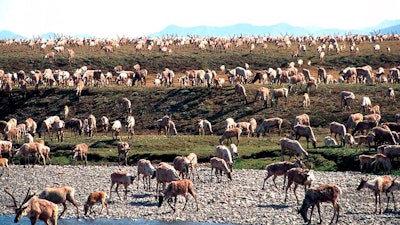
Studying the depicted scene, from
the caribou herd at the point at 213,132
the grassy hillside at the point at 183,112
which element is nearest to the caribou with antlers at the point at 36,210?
the caribou herd at the point at 213,132

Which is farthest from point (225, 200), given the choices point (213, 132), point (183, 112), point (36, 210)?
point (183, 112)

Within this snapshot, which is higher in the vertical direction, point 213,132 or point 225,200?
point 225,200

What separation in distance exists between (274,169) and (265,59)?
182ft

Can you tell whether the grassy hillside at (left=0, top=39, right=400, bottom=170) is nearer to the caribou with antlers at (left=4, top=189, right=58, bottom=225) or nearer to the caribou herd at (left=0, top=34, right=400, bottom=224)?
the caribou herd at (left=0, top=34, right=400, bottom=224)

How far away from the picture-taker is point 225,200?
3162cm

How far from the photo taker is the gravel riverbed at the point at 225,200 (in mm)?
28312

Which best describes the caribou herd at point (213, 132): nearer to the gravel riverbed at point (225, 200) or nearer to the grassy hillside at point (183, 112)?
the gravel riverbed at point (225, 200)

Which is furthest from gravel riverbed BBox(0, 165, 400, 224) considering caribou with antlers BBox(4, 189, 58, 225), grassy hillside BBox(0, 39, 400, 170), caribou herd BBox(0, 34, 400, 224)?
caribou with antlers BBox(4, 189, 58, 225)

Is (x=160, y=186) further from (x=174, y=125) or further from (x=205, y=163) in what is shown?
(x=174, y=125)

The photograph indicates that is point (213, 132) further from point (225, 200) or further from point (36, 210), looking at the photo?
point (36, 210)

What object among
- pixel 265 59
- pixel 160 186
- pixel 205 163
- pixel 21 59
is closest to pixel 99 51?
pixel 21 59

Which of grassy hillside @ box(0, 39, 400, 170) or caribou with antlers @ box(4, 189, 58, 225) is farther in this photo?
grassy hillside @ box(0, 39, 400, 170)

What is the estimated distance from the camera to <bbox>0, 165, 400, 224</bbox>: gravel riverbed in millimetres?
28312

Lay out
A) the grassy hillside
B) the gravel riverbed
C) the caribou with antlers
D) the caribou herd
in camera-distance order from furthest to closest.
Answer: the grassy hillside → the caribou herd → the gravel riverbed → the caribou with antlers
